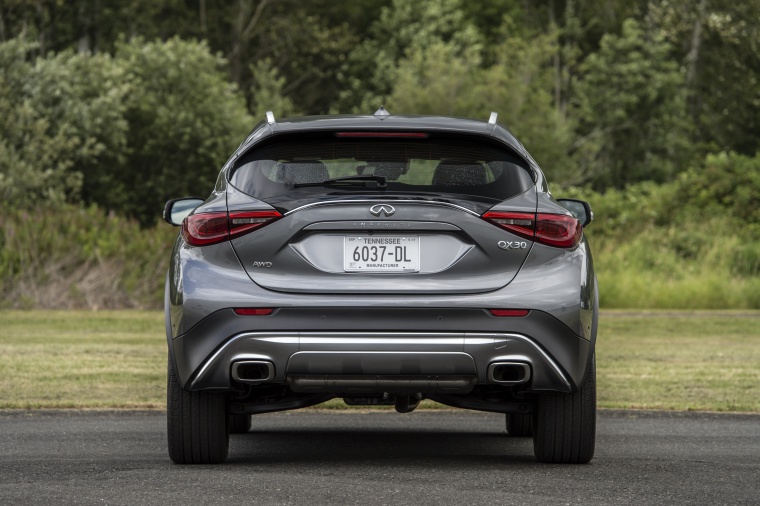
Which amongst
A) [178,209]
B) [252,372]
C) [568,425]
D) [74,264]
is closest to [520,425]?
[568,425]

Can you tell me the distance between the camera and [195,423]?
7.22 meters

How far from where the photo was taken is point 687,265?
29141 millimetres

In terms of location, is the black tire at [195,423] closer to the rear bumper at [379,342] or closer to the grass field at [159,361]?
the rear bumper at [379,342]

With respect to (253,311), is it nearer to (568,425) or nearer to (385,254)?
(385,254)

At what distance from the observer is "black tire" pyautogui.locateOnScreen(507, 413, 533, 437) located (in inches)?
360

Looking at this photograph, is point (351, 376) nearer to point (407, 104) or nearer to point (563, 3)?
point (407, 104)

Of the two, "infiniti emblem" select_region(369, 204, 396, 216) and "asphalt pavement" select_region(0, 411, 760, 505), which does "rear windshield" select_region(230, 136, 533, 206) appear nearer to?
"infiniti emblem" select_region(369, 204, 396, 216)

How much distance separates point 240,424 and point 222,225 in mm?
2686

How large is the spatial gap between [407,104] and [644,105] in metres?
13.5

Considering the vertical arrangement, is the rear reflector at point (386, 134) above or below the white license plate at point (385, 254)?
above

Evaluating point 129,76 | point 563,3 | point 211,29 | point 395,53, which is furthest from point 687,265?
point 563,3

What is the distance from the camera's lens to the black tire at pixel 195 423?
23.6 feet

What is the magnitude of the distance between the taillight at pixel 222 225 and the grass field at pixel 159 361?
4237 mm

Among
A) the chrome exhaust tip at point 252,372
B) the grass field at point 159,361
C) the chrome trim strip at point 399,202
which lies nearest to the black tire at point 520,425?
the grass field at point 159,361
